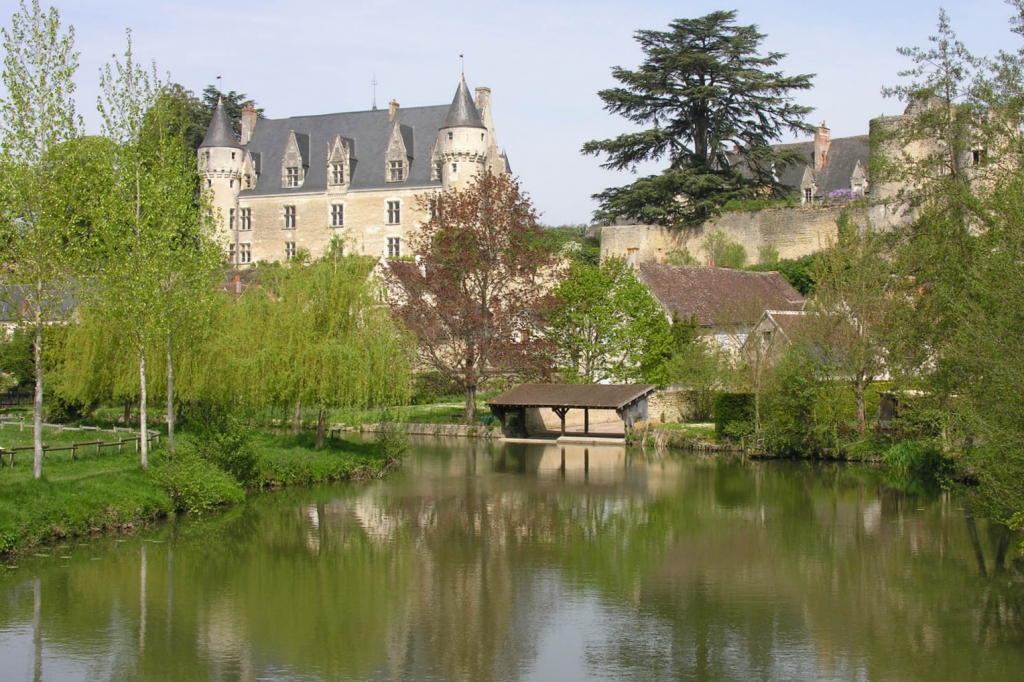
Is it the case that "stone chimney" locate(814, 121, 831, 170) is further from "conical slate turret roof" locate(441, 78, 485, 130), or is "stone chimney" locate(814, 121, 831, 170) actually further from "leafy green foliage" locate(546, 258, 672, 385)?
"leafy green foliage" locate(546, 258, 672, 385)

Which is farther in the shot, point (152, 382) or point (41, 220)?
point (152, 382)

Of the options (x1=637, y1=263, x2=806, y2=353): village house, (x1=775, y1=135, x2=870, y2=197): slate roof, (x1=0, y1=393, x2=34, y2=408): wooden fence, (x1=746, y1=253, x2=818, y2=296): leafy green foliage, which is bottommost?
(x1=0, y1=393, x2=34, y2=408): wooden fence

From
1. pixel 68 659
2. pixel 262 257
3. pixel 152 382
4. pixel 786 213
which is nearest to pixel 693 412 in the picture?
pixel 786 213

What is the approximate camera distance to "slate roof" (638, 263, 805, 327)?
3772 centimetres

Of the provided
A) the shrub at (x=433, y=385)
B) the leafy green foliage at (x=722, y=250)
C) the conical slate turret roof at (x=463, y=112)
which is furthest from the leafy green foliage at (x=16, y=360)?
the leafy green foliage at (x=722, y=250)

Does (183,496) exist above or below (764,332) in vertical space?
below

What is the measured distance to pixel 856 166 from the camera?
50.7 meters

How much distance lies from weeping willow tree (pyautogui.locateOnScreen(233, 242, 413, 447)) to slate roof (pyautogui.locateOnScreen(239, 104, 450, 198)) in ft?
95.2

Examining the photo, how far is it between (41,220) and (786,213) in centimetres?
3336

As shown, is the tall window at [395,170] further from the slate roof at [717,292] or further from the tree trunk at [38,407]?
the tree trunk at [38,407]

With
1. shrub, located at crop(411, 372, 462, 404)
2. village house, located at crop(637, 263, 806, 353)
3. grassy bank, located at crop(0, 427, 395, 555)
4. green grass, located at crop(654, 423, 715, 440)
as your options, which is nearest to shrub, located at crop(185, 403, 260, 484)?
grassy bank, located at crop(0, 427, 395, 555)

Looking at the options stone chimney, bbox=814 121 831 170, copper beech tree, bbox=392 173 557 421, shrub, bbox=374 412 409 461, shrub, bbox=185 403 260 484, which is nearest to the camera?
shrub, bbox=185 403 260 484

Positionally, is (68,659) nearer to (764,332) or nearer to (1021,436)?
(1021,436)

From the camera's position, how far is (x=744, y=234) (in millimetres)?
46219
